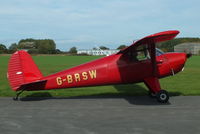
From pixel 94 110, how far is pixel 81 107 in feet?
2.02

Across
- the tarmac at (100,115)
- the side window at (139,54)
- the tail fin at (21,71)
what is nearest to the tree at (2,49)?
the tail fin at (21,71)

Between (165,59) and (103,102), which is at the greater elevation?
(165,59)

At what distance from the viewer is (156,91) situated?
909 centimetres

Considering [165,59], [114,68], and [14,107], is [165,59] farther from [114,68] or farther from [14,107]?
[14,107]

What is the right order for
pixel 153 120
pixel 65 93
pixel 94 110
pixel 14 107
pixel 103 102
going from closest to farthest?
pixel 153 120 < pixel 94 110 < pixel 14 107 < pixel 103 102 < pixel 65 93

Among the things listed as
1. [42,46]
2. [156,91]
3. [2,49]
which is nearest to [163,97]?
[156,91]

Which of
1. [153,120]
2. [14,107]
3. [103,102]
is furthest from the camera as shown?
[103,102]

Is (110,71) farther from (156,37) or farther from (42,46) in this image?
(42,46)

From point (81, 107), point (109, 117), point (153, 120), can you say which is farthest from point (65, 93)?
point (153, 120)

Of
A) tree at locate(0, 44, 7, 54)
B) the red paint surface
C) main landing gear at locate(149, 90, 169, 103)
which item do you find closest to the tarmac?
main landing gear at locate(149, 90, 169, 103)

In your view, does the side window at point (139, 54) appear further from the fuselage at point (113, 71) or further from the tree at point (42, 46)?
the tree at point (42, 46)

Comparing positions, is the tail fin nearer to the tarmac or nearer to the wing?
the tarmac

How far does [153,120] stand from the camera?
253 inches

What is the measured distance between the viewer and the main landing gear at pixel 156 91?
869cm
